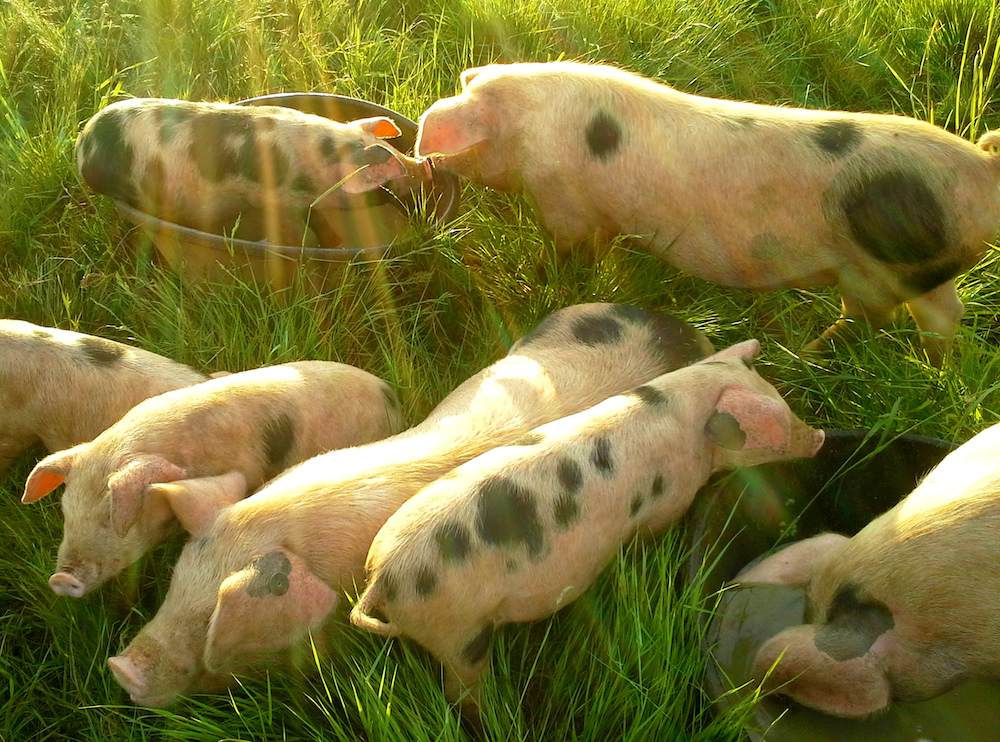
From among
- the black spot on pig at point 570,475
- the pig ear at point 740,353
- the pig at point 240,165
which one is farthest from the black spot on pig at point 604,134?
the black spot on pig at point 570,475

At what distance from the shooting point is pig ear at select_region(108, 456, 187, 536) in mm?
2672

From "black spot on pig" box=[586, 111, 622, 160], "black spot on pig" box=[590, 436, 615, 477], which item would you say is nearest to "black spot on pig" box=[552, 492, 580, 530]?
"black spot on pig" box=[590, 436, 615, 477]

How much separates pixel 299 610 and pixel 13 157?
3.09 meters

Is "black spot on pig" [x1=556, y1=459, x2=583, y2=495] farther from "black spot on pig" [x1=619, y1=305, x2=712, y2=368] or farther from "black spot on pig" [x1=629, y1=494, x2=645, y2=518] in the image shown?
"black spot on pig" [x1=619, y1=305, x2=712, y2=368]

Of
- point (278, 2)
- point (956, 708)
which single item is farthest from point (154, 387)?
point (278, 2)

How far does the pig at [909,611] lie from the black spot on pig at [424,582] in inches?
34.5

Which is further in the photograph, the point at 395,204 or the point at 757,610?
the point at 395,204

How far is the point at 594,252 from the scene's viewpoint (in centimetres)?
391

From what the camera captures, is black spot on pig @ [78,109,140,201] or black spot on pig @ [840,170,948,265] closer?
black spot on pig @ [840,170,948,265]

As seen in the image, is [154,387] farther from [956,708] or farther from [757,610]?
[956,708]

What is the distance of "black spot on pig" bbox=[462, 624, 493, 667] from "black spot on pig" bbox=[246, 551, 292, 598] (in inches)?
20.1

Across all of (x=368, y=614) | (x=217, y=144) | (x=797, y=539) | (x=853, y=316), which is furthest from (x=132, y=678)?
(x=853, y=316)

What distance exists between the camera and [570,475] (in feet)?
8.62

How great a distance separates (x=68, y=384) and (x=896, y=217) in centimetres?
291
